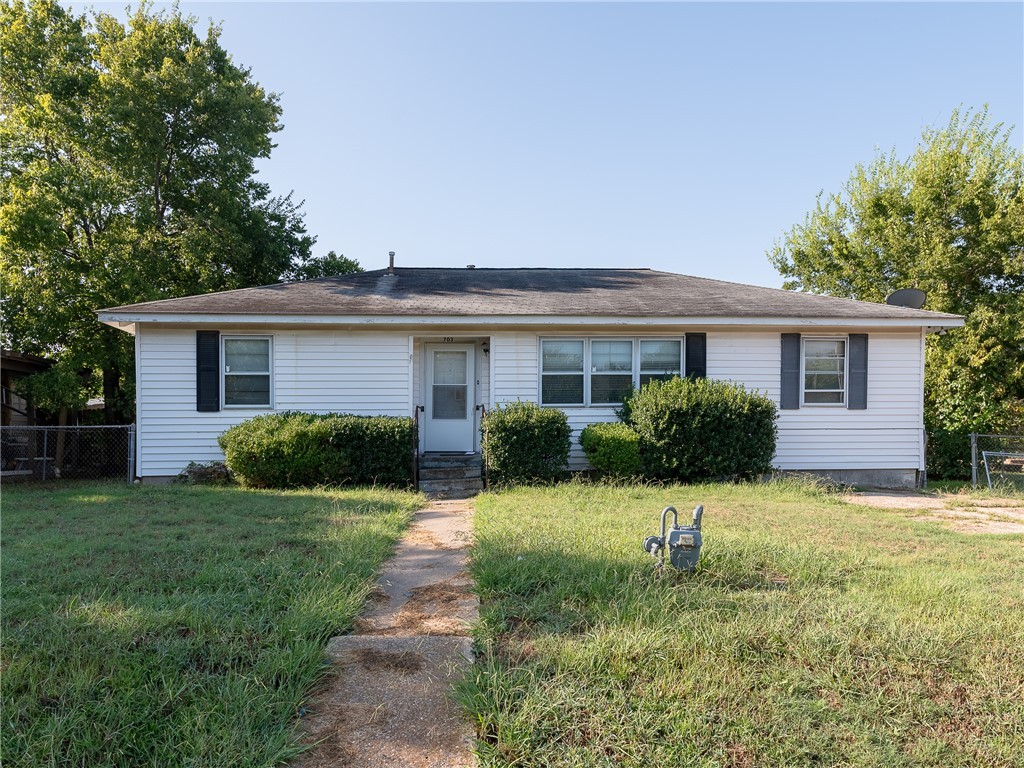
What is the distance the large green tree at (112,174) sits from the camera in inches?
510

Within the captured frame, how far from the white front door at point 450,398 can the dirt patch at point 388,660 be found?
25.8ft

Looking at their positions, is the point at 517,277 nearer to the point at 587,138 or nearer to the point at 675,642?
the point at 587,138

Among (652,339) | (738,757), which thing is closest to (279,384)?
(652,339)

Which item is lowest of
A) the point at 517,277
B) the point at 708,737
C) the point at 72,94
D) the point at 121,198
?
the point at 708,737

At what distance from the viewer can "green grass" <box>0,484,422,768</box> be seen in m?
2.33

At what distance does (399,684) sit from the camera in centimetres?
278

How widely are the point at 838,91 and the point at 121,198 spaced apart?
17275mm

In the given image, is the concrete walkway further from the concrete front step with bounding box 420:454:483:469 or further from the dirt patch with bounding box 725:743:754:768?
the concrete front step with bounding box 420:454:483:469

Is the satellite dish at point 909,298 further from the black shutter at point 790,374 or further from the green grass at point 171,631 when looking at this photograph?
the green grass at point 171,631

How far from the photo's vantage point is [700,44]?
1076 centimetres

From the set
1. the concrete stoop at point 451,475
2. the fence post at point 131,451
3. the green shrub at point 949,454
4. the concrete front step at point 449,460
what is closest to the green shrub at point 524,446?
the concrete stoop at point 451,475

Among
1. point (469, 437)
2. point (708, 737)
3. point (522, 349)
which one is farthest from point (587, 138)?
point (708, 737)

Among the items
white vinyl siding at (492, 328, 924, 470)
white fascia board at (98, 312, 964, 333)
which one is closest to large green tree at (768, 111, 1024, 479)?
white vinyl siding at (492, 328, 924, 470)

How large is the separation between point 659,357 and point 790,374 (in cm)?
249
